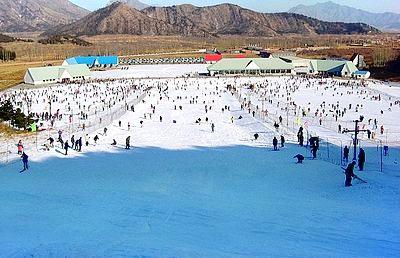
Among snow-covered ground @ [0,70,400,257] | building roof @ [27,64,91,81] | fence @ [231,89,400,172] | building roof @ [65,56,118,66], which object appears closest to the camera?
snow-covered ground @ [0,70,400,257]

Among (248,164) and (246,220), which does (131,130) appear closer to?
(248,164)

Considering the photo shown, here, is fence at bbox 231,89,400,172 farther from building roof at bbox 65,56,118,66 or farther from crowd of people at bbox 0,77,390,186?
building roof at bbox 65,56,118,66

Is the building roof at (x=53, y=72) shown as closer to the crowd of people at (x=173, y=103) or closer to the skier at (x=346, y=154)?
the crowd of people at (x=173, y=103)

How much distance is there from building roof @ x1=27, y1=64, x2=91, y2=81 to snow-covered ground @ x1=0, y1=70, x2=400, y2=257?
37755 mm

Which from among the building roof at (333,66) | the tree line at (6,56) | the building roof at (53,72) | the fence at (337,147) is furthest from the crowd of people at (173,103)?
the tree line at (6,56)

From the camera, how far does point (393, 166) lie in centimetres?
1661

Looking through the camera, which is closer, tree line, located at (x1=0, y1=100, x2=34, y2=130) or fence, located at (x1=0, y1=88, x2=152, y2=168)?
fence, located at (x1=0, y1=88, x2=152, y2=168)

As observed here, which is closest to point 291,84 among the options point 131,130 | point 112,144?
point 131,130

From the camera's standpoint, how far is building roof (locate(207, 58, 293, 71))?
6650 centimetres

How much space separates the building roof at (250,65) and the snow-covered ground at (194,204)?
1754 inches

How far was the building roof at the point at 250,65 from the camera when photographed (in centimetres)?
6650

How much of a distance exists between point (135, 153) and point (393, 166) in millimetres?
9989

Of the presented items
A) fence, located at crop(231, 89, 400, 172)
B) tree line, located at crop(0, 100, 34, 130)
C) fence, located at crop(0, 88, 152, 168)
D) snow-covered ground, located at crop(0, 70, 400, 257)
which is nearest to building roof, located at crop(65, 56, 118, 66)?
fence, located at crop(0, 88, 152, 168)

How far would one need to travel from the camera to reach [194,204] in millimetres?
12078
